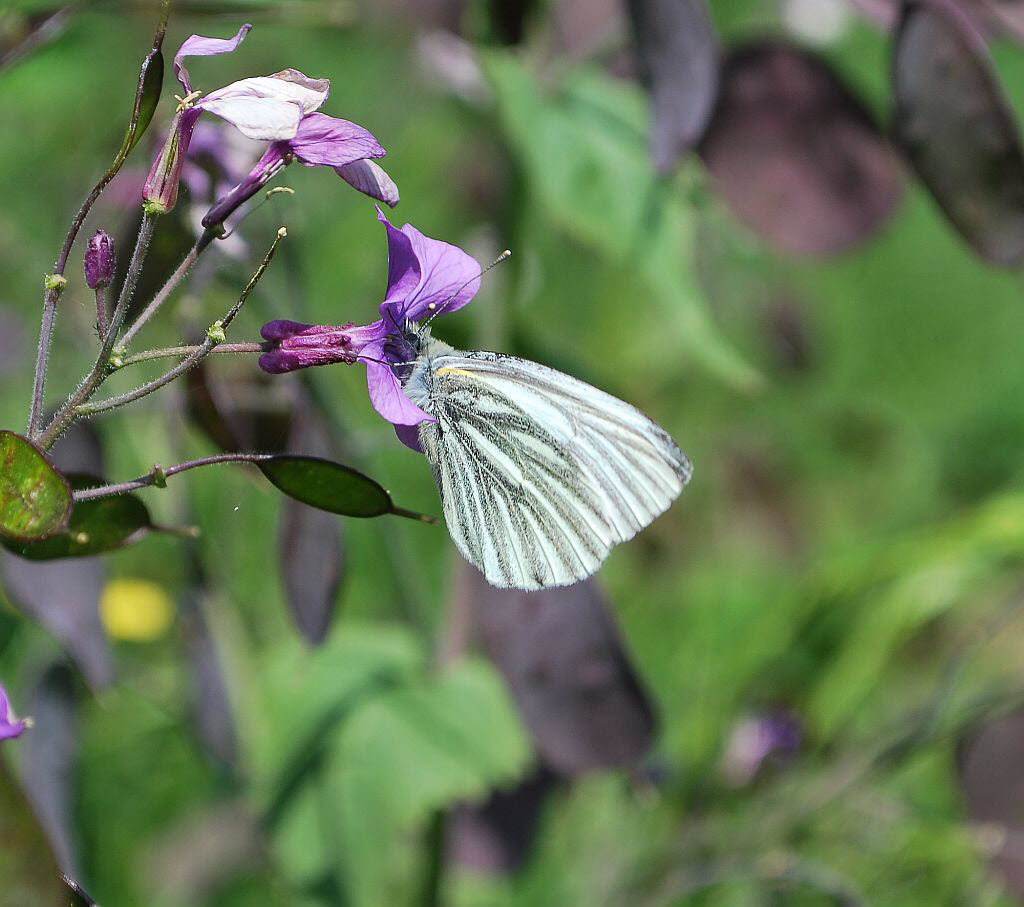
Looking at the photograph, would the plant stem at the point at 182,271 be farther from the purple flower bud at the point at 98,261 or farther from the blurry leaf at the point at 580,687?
the blurry leaf at the point at 580,687

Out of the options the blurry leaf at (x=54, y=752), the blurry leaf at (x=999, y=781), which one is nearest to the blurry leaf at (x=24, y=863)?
the blurry leaf at (x=54, y=752)

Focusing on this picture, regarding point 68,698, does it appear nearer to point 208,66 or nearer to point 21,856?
point 21,856

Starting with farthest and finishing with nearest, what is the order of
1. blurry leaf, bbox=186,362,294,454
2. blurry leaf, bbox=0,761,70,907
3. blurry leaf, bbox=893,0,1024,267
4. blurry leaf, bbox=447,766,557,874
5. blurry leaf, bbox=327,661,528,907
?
blurry leaf, bbox=447,766,557,874 → blurry leaf, bbox=327,661,528,907 → blurry leaf, bbox=186,362,294,454 → blurry leaf, bbox=893,0,1024,267 → blurry leaf, bbox=0,761,70,907

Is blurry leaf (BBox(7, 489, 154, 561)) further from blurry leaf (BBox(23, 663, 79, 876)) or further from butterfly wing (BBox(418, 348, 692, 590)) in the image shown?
blurry leaf (BBox(23, 663, 79, 876))

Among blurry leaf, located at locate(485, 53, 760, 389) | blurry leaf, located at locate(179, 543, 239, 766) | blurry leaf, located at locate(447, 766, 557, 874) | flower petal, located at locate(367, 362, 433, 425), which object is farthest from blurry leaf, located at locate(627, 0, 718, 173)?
blurry leaf, located at locate(447, 766, 557, 874)

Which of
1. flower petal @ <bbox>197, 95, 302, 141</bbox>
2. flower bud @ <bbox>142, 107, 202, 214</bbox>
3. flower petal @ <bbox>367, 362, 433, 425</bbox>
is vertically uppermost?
flower petal @ <bbox>197, 95, 302, 141</bbox>

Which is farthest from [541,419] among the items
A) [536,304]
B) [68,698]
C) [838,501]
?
[838,501]
